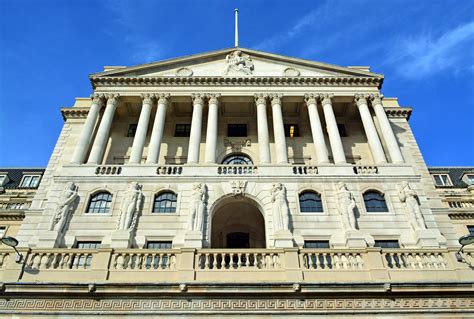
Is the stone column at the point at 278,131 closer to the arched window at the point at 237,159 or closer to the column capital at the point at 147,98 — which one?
the arched window at the point at 237,159

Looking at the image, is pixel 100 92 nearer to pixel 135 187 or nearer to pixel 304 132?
pixel 135 187

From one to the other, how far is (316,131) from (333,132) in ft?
4.32

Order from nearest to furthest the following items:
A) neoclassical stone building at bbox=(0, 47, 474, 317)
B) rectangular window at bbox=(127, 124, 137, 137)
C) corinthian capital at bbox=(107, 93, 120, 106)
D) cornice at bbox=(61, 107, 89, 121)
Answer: neoclassical stone building at bbox=(0, 47, 474, 317), corinthian capital at bbox=(107, 93, 120, 106), rectangular window at bbox=(127, 124, 137, 137), cornice at bbox=(61, 107, 89, 121)

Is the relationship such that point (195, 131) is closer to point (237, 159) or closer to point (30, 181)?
point (237, 159)

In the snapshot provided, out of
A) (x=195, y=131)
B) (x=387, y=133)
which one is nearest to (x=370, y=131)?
(x=387, y=133)

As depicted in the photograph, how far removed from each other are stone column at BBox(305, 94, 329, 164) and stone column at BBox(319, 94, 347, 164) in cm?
61

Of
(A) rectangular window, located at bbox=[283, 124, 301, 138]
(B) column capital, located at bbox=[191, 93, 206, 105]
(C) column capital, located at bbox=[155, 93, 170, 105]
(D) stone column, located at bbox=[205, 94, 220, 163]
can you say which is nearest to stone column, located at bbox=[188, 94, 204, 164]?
(B) column capital, located at bbox=[191, 93, 206, 105]

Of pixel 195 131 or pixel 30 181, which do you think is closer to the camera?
pixel 195 131

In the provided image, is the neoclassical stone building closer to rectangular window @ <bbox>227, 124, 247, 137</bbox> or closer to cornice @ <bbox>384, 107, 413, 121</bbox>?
cornice @ <bbox>384, 107, 413, 121</bbox>

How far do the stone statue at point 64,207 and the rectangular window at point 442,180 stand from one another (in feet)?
121

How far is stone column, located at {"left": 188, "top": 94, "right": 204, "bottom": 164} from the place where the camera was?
27.7 metres

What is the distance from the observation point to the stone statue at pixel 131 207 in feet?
74.0

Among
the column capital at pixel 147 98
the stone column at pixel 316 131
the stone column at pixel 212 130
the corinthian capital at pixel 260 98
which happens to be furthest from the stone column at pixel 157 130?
the stone column at pixel 316 131

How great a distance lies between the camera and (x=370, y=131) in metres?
29.7
